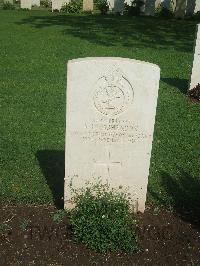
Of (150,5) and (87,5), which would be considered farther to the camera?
(87,5)

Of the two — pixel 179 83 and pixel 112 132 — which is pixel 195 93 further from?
pixel 112 132

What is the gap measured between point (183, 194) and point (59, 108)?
412cm

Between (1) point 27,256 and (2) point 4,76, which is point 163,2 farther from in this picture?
(1) point 27,256

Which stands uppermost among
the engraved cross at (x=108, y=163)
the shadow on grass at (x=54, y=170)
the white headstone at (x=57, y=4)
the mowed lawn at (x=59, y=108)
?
the white headstone at (x=57, y=4)

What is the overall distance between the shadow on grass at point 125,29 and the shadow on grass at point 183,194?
11.0 meters

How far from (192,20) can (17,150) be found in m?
20.8

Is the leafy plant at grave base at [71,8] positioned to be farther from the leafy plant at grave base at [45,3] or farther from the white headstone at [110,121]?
the white headstone at [110,121]

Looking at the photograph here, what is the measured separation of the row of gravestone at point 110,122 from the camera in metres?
5.11

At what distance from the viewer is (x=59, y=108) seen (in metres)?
9.79

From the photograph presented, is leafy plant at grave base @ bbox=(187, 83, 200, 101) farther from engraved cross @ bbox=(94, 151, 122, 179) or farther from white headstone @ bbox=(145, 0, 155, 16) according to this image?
white headstone @ bbox=(145, 0, 155, 16)

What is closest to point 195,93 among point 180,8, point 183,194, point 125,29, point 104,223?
point 183,194

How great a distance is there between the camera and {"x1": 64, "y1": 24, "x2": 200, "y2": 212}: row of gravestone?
5.11 meters

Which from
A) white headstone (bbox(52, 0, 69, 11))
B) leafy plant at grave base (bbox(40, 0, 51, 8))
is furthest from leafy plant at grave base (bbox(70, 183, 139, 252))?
leafy plant at grave base (bbox(40, 0, 51, 8))

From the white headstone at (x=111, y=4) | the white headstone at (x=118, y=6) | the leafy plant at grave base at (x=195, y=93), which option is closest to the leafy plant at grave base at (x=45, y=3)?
the white headstone at (x=111, y=4)
